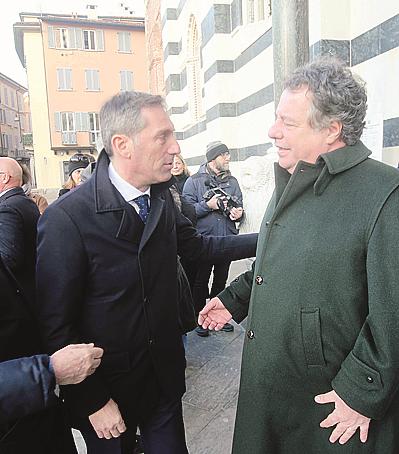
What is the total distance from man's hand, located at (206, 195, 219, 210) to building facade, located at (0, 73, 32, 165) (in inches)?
2219

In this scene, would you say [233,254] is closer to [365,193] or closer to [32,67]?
[365,193]

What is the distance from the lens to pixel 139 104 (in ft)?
5.84

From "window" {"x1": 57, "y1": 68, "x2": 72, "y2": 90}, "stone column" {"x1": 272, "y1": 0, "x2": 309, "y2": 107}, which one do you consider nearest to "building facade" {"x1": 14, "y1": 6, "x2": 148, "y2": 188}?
"window" {"x1": 57, "y1": 68, "x2": 72, "y2": 90}

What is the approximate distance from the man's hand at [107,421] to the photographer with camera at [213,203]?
268 centimetres

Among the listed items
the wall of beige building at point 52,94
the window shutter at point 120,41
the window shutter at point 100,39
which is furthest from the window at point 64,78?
the window shutter at point 120,41

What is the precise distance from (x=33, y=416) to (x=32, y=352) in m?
0.22

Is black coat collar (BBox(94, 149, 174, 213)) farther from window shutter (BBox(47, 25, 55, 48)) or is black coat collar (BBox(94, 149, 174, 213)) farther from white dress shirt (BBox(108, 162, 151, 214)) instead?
window shutter (BBox(47, 25, 55, 48))

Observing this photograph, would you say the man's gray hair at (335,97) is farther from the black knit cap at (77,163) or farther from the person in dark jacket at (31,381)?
the black knit cap at (77,163)

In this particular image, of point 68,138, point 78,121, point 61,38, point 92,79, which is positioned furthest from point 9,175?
point 61,38

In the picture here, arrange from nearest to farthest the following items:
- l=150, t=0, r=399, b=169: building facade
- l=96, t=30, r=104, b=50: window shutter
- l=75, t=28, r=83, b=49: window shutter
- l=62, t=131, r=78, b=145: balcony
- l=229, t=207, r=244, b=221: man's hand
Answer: l=150, t=0, r=399, b=169: building facade < l=229, t=207, r=244, b=221: man's hand < l=62, t=131, r=78, b=145: balcony < l=75, t=28, r=83, b=49: window shutter < l=96, t=30, r=104, b=50: window shutter

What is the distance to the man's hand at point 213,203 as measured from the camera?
4.46 meters

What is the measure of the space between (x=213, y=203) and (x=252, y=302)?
2715mm

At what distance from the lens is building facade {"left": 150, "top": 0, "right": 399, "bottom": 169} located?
3.68 meters

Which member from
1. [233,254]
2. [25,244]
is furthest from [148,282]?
[25,244]
